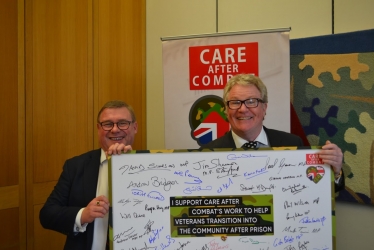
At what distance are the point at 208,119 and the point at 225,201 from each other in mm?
1350

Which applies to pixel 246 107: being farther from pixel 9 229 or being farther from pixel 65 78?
pixel 9 229

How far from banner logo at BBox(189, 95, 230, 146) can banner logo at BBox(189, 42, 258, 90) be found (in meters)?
0.12

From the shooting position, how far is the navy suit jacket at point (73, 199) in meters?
1.94

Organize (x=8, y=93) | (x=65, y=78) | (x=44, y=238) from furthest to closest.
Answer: (x=65, y=78), (x=44, y=238), (x=8, y=93)

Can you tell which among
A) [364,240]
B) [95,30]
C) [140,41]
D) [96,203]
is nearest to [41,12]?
[95,30]

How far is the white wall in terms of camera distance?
9.95 ft

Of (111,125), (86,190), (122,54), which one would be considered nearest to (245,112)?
(111,125)

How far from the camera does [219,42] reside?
2.98 meters

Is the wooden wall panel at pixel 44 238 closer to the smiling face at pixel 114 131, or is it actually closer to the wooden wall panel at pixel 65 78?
the wooden wall panel at pixel 65 78

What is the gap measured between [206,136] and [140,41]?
62.9 inches

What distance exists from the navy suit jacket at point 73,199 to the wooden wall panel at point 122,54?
1546 millimetres

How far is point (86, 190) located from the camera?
2.05 meters
